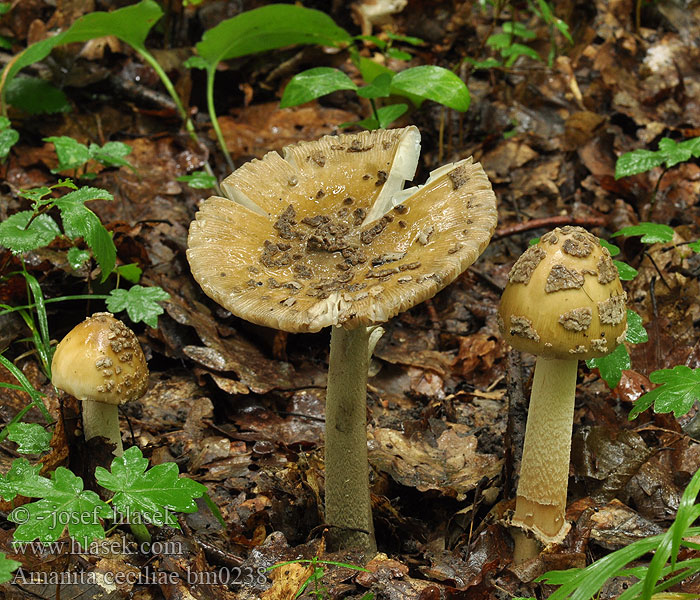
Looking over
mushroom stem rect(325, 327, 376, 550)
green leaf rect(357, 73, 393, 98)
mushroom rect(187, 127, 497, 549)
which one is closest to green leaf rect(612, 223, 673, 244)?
mushroom rect(187, 127, 497, 549)

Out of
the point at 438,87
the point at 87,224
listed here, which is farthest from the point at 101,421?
the point at 438,87

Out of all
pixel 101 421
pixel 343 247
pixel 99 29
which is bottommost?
pixel 101 421

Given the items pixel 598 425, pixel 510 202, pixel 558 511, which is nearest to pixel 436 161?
pixel 510 202

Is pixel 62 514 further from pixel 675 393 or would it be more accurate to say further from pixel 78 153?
pixel 78 153

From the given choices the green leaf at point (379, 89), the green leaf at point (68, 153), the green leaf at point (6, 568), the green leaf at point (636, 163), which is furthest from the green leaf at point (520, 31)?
the green leaf at point (6, 568)

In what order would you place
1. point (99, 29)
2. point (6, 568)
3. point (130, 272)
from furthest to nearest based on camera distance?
point (99, 29) → point (130, 272) → point (6, 568)

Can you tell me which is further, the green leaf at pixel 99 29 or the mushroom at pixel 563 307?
the green leaf at pixel 99 29

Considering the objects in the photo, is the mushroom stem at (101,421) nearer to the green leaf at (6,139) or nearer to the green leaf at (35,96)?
the green leaf at (6,139)
